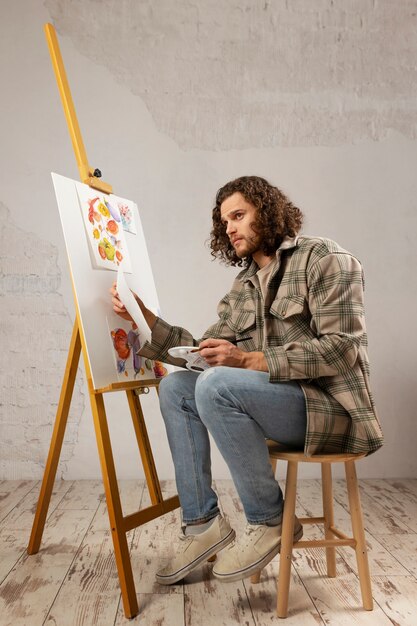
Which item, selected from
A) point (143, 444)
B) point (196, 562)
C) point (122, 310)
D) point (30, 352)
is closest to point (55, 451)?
point (143, 444)

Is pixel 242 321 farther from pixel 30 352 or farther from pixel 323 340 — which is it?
pixel 30 352

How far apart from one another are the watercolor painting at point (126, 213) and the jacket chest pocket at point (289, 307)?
775 millimetres

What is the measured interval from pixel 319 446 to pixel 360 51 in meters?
2.65

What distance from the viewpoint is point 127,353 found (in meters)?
2.09

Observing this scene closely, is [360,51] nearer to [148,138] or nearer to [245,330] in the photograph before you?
[148,138]

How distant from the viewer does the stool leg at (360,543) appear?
1.67 m

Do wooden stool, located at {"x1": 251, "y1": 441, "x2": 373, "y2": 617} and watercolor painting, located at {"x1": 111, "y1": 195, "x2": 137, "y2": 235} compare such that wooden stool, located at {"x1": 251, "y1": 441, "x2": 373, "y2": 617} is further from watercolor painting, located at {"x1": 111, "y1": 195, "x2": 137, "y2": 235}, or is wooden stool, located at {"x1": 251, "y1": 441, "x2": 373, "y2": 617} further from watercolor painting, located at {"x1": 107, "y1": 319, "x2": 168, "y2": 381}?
watercolor painting, located at {"x1": 111, "y1": 195, "x2": 137, "y2": 235}

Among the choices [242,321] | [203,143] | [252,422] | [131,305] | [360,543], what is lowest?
[360,543]

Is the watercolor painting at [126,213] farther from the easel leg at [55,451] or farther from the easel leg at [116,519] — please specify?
the easel leg at [116,519]

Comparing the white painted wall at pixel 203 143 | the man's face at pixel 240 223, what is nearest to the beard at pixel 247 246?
the man's face at pixel 240 223

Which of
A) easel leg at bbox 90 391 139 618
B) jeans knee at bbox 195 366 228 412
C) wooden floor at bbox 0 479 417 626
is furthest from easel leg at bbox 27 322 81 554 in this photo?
jeans knee at bbox 195 366 228 412

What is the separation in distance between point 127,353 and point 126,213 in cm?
56

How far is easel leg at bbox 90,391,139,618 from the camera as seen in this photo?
5.52 ft

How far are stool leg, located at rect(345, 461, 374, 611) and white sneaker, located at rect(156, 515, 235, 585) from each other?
0.35 m
